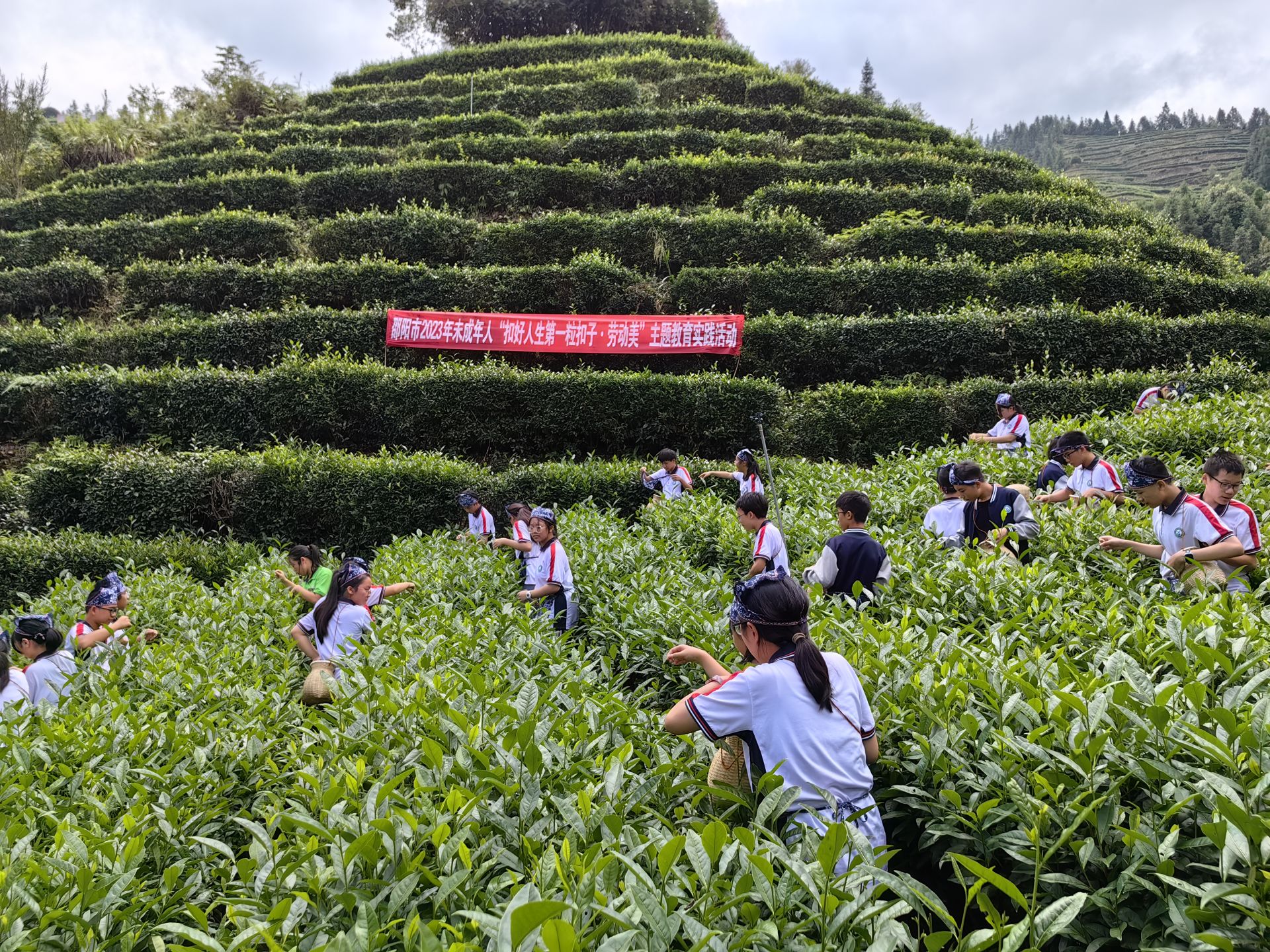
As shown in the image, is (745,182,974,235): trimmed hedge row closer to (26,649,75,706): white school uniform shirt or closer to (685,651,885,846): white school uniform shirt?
(26,649,75,706): white school uniform shirt

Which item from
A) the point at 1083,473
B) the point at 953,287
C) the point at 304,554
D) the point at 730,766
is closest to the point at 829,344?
the point at 953,287

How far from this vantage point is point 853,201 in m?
16.9

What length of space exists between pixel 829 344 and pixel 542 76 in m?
17.2

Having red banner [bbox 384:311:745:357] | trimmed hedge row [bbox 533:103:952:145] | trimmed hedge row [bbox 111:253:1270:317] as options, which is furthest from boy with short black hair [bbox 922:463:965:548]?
trimmed hedge row [bbox 533:103:952:145]

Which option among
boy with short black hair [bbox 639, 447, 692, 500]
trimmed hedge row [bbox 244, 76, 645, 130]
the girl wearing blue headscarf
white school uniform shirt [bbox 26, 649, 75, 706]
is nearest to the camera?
white school uniform shirt [bbox 26, 649, 75, 706]

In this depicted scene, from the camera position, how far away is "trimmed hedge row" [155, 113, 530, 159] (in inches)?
823

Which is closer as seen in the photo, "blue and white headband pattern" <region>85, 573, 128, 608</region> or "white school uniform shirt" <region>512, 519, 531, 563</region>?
"blue and white headband pattern" <region>85, 573, 128, 608</region>

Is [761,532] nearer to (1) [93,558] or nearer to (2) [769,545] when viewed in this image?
(2) [769,545]

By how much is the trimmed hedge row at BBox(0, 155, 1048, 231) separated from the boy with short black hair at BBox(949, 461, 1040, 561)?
14164mm

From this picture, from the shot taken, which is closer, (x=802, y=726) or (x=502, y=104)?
(x=802, y=726)

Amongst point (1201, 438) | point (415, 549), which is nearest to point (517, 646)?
point (415, 549)

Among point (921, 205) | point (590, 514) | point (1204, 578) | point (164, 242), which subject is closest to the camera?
point (1204, 578)

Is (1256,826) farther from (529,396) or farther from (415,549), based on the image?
(529,396)

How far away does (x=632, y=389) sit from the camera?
12.1 metres
